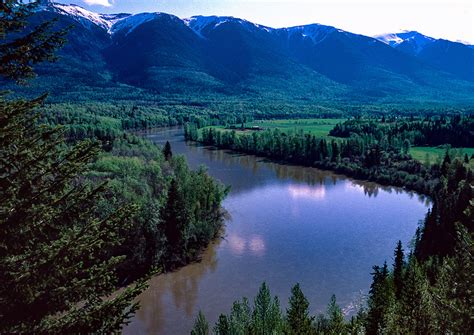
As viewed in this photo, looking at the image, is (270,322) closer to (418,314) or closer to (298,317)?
(298,317)

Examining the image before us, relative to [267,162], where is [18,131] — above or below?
above

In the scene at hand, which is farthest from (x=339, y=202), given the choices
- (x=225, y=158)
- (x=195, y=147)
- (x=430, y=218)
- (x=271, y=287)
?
(x=195, y=147)

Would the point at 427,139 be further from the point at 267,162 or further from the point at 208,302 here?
the point at 208,302

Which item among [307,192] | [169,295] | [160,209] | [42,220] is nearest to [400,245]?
[169,295]

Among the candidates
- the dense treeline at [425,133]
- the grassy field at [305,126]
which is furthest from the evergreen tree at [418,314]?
the grassy field at [305,126]

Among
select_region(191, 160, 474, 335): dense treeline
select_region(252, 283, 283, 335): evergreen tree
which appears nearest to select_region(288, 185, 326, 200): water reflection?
select_region(191, 160, 474, 335): dense treeline

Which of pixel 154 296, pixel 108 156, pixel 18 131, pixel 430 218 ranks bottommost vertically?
pixel 154 296
